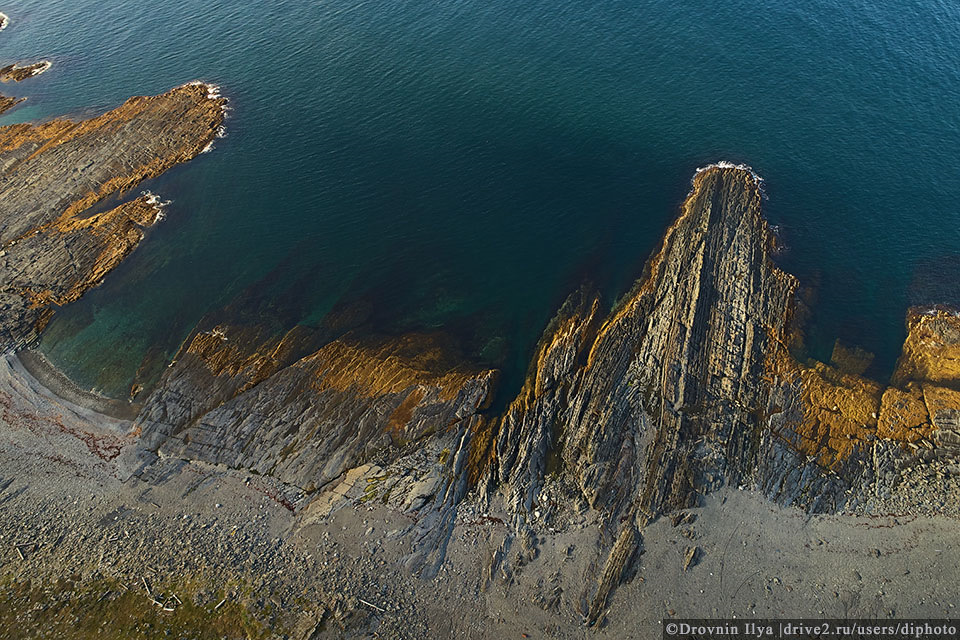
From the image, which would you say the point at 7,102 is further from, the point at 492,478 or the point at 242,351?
the point at 492,478

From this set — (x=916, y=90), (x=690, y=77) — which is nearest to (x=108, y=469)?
(x=690, y=77)

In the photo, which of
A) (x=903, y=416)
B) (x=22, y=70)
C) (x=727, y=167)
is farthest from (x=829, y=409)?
(x=22, y=70)

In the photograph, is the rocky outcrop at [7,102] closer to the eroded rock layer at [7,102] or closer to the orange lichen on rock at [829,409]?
the eroded rock layer at [7,102]

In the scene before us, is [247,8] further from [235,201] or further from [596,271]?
[596,271]

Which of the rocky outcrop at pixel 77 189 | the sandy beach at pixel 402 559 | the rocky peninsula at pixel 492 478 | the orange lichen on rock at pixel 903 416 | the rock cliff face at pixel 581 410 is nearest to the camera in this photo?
the sandy beach at pixel 402 559

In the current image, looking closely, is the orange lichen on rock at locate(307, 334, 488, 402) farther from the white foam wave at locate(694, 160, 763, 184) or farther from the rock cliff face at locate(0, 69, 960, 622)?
the white foam wave at locate(694, 160, 763, 184)

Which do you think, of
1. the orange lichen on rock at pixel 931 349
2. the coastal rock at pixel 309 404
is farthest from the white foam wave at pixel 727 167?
the coastal rock at pixel 309 404
